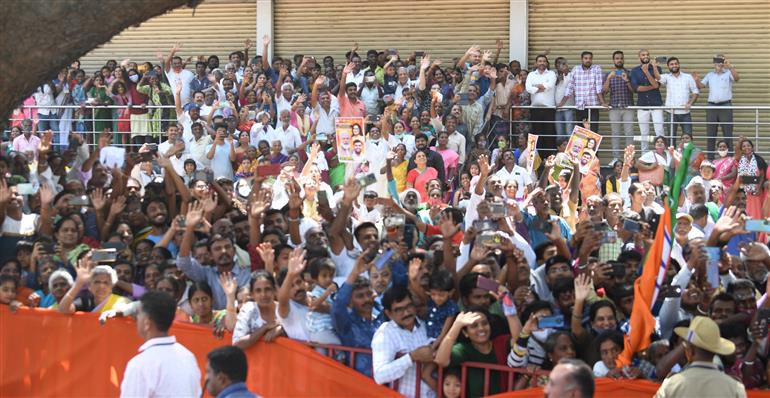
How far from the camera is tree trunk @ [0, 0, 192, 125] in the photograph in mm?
6668

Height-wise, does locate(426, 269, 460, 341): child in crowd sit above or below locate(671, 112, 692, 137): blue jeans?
below

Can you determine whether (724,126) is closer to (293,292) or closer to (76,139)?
(76,139)

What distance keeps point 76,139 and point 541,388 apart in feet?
24.1

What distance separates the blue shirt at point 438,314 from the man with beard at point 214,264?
60.6 inches

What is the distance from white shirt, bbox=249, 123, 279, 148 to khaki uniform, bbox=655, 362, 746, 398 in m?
11.2

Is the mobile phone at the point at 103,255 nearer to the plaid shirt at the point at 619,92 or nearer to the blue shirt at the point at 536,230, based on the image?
the blue shirt at the point at 536,230

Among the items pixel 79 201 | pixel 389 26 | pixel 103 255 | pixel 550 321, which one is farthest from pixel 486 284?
pixel 389 26

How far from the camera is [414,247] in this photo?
10.3 metres

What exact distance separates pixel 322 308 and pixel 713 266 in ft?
9.21

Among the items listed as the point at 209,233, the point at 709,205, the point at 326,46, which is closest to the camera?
the point at 209,233

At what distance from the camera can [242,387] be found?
→ 6.28 m

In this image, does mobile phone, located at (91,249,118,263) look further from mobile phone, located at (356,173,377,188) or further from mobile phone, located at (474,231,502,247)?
mobile phone, located at (474,231,502,247)

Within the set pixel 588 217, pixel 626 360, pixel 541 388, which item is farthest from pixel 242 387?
pixel 588 217

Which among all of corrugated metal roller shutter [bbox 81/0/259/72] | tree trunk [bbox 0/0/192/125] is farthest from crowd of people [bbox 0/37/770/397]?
corrugated metal roller shutter [bbox 81/0/259/72]
